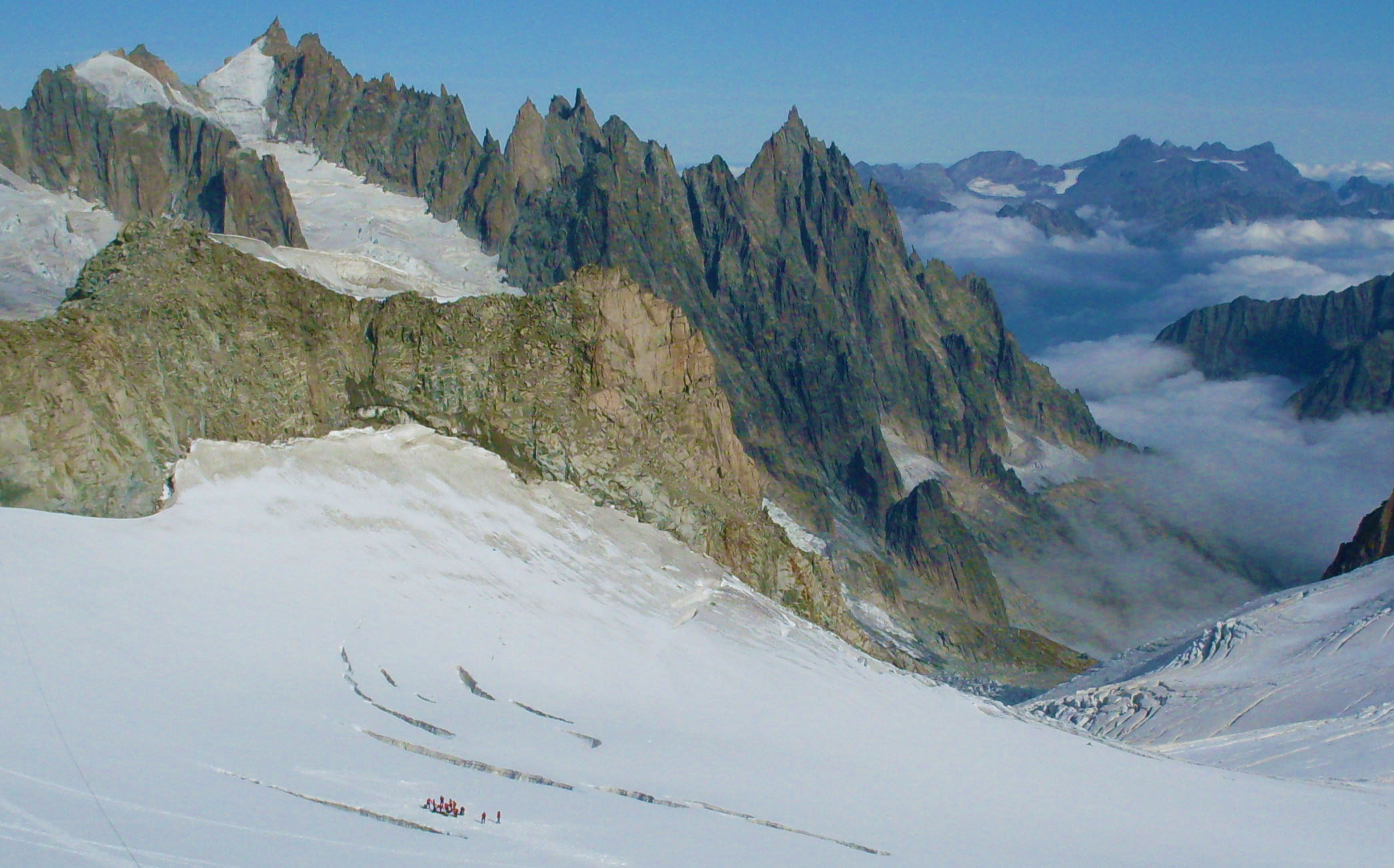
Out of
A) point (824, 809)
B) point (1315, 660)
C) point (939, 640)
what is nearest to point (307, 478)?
point (824, 809)

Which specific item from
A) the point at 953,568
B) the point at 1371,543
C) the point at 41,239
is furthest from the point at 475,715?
the point at 953,568

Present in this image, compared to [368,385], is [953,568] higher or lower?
lower

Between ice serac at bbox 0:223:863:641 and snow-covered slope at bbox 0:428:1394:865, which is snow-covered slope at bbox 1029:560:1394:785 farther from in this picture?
ice serac at bbox 0:223:863:641

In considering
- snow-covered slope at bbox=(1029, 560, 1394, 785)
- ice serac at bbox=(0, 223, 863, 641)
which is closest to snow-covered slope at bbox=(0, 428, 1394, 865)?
ice serac at bbox=(0, 223, 863, 641)

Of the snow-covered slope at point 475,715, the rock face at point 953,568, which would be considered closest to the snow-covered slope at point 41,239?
the snow-covered slope at point 475,715

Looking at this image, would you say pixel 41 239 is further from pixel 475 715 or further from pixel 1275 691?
pixel 1275 691

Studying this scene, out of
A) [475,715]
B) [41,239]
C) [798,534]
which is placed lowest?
[798,534]
